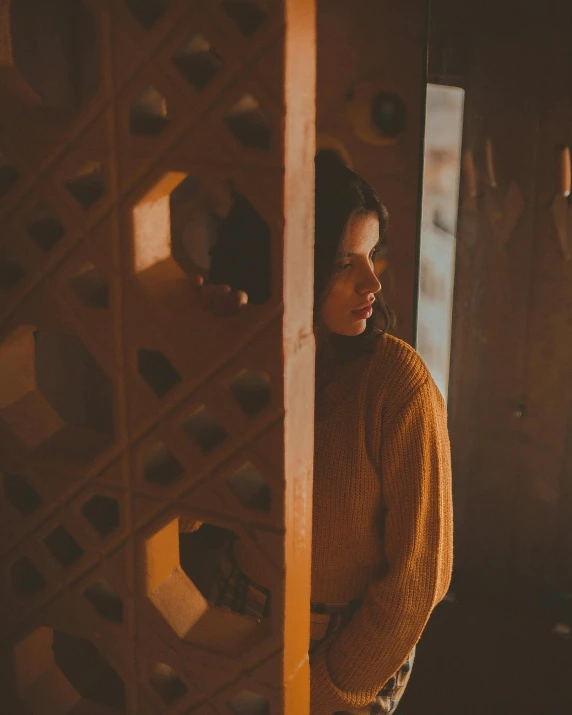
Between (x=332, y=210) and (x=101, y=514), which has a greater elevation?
(x=332, y=210)

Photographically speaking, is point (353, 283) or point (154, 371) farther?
point (353, 283)

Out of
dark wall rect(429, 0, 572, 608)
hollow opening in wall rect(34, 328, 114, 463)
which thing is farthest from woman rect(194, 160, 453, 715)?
dark wall rect(429, 0, 572, 608)

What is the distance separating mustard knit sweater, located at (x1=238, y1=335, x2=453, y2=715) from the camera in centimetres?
137

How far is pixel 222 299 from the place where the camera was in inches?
30.9

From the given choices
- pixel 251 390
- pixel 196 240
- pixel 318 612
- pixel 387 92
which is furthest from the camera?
pixel 387 92

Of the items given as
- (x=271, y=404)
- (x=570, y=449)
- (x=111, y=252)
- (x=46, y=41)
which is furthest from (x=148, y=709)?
(x=570, y=449)

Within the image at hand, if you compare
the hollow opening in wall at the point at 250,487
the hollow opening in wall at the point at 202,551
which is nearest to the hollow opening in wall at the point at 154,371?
the hollow opening in wall at the point at 250,487

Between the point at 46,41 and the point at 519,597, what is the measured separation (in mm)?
2802

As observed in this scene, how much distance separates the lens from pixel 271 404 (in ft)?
2.58

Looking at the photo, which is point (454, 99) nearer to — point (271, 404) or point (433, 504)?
point (433, 504)

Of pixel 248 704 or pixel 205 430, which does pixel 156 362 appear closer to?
pixel 205 430

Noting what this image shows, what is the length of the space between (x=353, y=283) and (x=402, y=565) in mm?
528

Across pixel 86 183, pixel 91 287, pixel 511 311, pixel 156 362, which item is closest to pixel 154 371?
pixel 156 362

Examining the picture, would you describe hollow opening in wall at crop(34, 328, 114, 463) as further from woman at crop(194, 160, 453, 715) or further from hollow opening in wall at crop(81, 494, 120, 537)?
hollow opening in wall at crop(81, 494, 120, 537)
